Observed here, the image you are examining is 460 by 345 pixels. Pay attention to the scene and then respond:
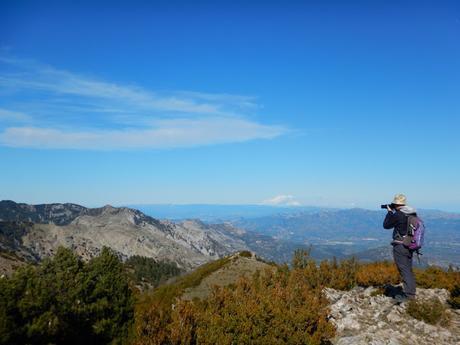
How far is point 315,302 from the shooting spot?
11.9 metres

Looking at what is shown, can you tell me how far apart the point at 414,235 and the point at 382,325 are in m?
3.25

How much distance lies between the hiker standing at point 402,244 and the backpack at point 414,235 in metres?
0.09

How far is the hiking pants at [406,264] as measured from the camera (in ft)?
44.9

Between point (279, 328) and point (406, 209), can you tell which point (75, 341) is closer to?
point (279, 328)

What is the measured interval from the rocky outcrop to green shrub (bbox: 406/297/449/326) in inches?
7.0

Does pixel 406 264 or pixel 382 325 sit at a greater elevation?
pixel 406 264

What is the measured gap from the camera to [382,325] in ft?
39.9

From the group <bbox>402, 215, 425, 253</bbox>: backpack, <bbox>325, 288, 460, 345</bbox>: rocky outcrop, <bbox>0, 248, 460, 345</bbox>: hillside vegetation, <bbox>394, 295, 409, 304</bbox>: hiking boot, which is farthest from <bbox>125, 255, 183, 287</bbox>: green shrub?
<bbox>402, 215, 425, 253</bbox>: backpack

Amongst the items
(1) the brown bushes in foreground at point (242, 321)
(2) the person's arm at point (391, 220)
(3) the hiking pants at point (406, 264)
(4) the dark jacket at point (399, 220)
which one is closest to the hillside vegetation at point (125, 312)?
(1) the brown bushes in foreground at point (242, 321)

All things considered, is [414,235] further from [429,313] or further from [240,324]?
[240,324]

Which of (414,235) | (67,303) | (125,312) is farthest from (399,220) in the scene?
(67,303)

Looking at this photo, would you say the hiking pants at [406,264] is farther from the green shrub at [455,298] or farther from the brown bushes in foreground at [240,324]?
the brown bushes in foreground at [240,324]

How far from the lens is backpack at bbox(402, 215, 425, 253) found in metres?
13.5

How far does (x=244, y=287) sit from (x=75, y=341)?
5.82 metres
